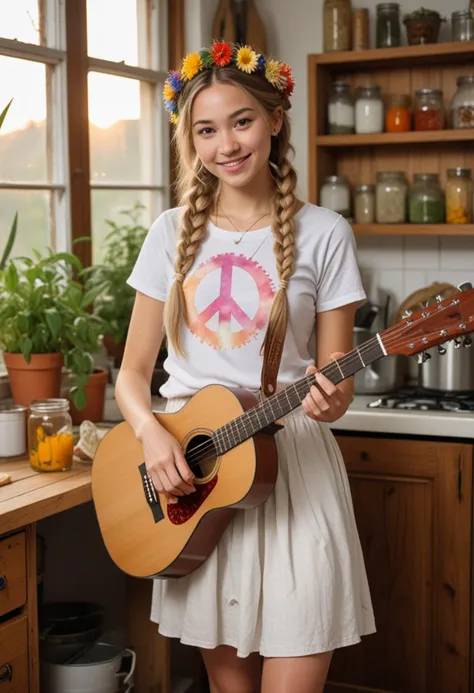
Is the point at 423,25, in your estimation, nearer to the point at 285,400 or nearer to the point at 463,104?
the point at 463,104

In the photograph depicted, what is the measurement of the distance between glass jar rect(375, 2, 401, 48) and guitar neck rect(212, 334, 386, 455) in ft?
6.57

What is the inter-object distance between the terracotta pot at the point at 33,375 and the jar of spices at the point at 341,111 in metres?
1.39

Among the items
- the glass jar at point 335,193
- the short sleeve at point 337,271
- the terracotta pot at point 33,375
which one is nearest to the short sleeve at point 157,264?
the short sleeve at point 337,271

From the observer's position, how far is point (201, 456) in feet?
6.01

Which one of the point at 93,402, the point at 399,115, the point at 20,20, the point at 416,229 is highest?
the point at 20,20

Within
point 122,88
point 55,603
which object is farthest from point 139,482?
point 122,88

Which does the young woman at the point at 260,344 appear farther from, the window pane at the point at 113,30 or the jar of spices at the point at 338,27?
the jar of spices at the point at 338,27

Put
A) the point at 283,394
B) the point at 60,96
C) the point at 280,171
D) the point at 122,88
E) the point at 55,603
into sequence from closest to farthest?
the point at 283,394 < the point at 280,171 < the point at 55,603 < the point at 60,96 < the point at 122,88

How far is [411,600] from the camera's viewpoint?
2896 mm

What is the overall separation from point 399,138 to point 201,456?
5.87ft

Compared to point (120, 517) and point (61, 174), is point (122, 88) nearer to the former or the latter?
point (61, 174)

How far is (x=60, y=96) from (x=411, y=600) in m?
1.89

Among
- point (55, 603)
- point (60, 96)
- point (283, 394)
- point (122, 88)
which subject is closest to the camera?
point (283, 394)

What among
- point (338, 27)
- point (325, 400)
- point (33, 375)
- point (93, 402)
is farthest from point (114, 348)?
point (325, 400)
